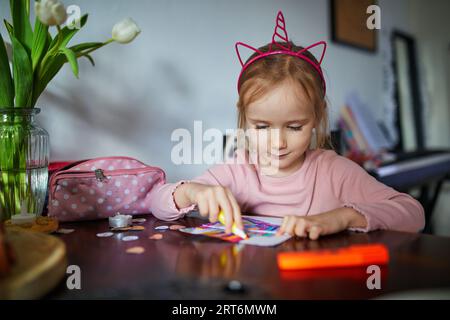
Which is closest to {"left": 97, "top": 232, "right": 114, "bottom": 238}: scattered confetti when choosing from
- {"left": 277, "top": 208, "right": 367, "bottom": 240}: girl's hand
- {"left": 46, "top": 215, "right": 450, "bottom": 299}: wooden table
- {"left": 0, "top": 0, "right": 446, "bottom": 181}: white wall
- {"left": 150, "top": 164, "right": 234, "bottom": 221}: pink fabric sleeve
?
{"left": 46, "top": 215, "right": 450, "bottom": 299}: wooden table

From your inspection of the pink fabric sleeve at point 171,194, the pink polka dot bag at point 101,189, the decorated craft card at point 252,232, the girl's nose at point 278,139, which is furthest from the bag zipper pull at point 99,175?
the girl's nose at point 278,139

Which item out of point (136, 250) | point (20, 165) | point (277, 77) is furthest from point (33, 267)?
point (277, 77)

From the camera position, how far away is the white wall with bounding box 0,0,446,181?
0.95 metres

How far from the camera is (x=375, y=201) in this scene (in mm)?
715

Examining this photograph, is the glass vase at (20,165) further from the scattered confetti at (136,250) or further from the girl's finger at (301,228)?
the girl's finger at (301,228)

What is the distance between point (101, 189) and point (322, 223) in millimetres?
429

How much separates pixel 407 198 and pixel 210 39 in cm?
60

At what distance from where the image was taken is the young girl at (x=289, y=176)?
632 mm

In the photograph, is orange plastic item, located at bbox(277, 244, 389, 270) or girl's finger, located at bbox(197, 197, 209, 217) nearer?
orange plastic item, located at bbox(277, 244, 389, 270)

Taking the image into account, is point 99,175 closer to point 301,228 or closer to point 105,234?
point 105,234

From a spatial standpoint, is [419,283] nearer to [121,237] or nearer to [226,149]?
[121,237]

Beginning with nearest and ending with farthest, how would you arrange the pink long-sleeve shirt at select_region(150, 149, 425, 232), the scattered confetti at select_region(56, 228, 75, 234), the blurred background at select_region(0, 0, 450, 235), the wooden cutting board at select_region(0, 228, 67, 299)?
the wooden cutting board at select_region(0, 228, 67, 299), the scattered confetti at select_region(56, 228, 75, 234), the pink long-sleeve shirt at select_region(150, 149, 425, 232), the blurred background at select_region(0, 0, 450, 235)

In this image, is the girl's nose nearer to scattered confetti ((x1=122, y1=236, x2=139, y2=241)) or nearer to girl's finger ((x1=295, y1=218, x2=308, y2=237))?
girl's finger ((x1=295, y1=218, x2=308, y2=237))

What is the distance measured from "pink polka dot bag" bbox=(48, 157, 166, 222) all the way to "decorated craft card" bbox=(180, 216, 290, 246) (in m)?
0.18
